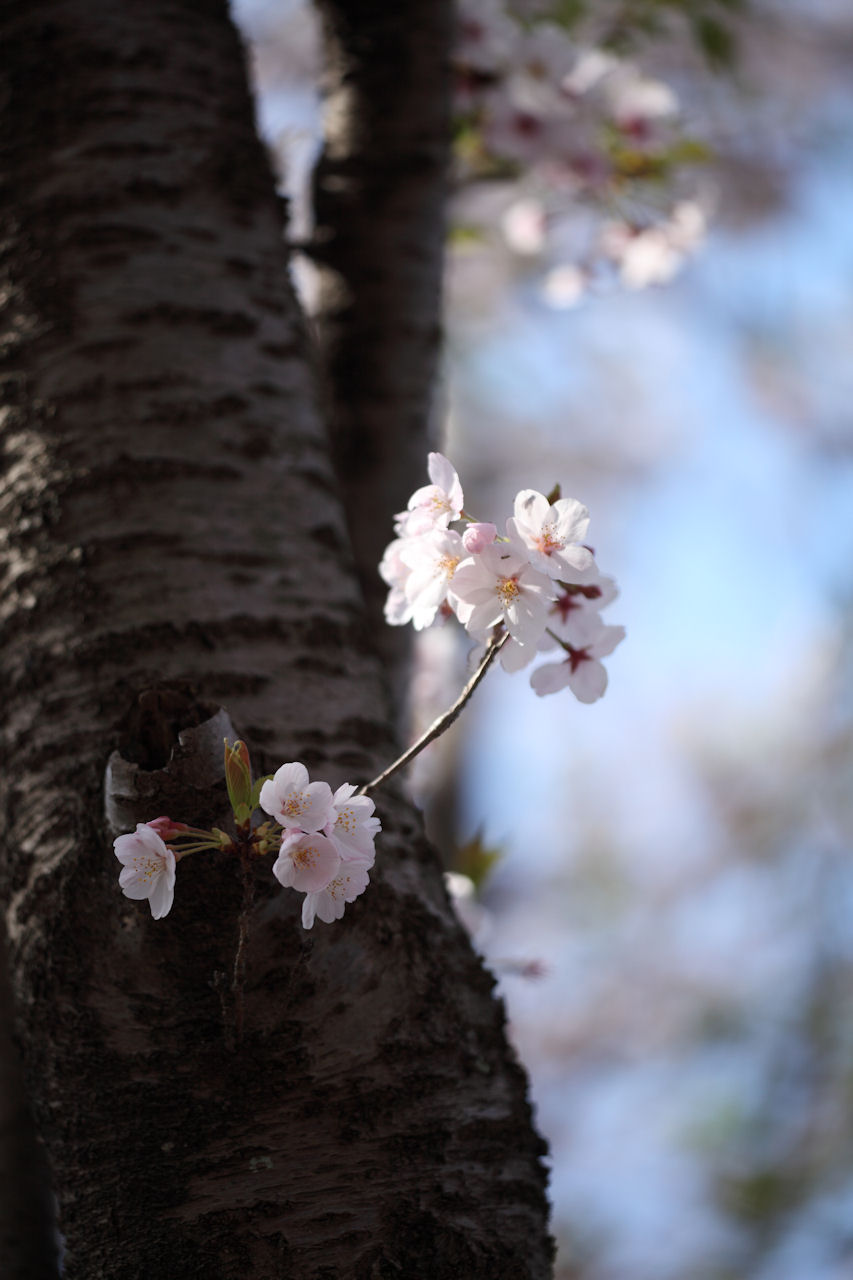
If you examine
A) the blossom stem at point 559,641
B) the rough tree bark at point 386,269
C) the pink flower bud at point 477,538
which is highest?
the rough tree bark at point 386,269

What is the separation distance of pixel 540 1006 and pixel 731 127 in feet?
15.3

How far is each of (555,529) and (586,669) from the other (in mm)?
154

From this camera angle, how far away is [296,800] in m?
0.58

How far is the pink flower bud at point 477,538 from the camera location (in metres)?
0.59

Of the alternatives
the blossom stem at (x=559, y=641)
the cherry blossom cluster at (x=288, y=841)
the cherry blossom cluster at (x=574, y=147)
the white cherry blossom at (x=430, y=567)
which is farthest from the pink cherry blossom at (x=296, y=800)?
the cherry blossom cluster at (x=574, y=147)

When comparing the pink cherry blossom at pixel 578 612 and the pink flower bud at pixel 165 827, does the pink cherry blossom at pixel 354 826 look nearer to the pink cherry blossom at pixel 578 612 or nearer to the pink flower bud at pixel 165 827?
the pink flower bud at pixel 165 827

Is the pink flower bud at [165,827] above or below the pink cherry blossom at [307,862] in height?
above

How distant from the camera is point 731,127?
3.01 metres

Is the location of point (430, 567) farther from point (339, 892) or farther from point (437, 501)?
point (339, 892)

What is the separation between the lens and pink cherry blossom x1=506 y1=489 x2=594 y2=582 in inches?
23.9

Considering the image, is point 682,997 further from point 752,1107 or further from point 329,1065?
point 329,1065

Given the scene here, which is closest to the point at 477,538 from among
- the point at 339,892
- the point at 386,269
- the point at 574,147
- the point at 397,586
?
the point at 397,586

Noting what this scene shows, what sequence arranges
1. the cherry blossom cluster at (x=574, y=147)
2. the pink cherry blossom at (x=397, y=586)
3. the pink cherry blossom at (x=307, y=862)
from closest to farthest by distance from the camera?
the pink cherry blossom at (x=307, y=862) → the pink cherry blossom at (x=397, y=586) → the cherry blossom cluster at (x=574, y=147)

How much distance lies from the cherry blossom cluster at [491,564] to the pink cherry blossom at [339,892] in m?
0.15
